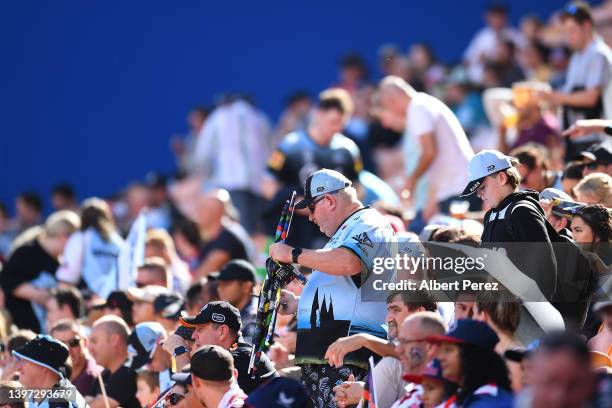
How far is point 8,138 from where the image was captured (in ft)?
61.0

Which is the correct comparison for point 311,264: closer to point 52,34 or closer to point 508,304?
point 508,304

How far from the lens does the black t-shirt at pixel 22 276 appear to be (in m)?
11.1

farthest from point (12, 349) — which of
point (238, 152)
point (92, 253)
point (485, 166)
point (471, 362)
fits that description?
point (238, 152)

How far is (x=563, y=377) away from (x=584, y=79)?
688 cm

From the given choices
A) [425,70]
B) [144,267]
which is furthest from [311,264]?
[425,70]

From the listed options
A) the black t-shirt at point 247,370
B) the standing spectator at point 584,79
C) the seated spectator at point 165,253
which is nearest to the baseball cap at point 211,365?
the black t-shirt at point 247,370

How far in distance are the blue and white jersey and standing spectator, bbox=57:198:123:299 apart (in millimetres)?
4448

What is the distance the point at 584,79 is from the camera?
34.1ft

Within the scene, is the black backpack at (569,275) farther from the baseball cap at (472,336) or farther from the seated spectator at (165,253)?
the seated spectator at (165,253)

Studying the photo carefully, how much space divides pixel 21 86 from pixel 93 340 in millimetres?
10963

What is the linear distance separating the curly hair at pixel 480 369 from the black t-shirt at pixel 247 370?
1.84 metres

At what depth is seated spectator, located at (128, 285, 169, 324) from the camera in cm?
921

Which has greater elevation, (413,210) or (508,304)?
(413,210)

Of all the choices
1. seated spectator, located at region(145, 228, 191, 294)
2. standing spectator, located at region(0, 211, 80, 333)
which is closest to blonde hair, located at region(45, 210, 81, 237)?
standing spectator, located at region(0, 211, 80, 333)
